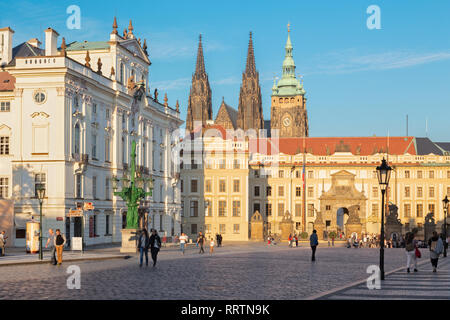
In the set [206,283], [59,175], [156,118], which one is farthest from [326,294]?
[156,118]

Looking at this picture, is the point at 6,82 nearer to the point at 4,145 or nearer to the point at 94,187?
the point at 4,145

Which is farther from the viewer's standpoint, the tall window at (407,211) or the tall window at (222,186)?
the tall window at (407,211)

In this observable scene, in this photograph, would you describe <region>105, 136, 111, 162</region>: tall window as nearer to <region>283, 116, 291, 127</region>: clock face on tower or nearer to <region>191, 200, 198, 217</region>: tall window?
<region>191, 200, 198, 217</region>: tall window

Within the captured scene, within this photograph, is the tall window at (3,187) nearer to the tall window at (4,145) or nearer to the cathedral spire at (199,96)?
the tall window at (4,145)

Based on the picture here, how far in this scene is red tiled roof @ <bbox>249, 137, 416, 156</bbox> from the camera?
108438 mm

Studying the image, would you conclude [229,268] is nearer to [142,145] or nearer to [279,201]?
[142,145]

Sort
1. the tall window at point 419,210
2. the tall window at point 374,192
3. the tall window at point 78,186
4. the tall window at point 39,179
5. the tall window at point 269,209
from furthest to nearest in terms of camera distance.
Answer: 1. the tall window at point 269,209
2. the tall window at point 419,210
3. the tall window at point 374,192
4. the tall window at point 78,186
5. the tall window at point 39,179

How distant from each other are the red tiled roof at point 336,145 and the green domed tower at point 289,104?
5244 cm

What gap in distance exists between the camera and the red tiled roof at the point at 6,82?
53.8 meters

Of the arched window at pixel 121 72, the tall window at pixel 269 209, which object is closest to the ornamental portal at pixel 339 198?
the tall window at pixel 269 209

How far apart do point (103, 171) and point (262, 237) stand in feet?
115

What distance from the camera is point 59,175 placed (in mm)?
50562

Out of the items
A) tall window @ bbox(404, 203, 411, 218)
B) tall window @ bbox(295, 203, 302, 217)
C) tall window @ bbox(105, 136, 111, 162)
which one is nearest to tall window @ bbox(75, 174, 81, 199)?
tall window @ bbox(105, 136, 111, 162)

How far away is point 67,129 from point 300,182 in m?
57.4
